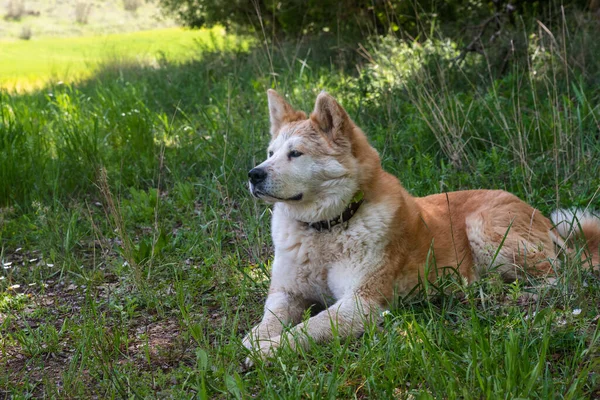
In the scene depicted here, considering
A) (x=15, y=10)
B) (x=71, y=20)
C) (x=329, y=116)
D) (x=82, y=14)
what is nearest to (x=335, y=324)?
(x=329, y=116)

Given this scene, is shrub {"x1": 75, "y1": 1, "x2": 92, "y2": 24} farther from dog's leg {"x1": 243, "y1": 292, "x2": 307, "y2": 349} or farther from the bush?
dog's leg {"x1": 243, "y1": 292, "x2": 307, "y2": 349}

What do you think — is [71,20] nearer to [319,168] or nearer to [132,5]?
[132,5]

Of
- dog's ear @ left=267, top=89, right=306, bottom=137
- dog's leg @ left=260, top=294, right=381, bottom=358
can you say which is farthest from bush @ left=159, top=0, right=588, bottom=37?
dog's leg @ left=260, top=294, right=381, bottom=358

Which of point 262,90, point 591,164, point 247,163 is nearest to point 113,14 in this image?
point 262,90

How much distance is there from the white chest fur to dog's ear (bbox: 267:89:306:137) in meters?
0.68

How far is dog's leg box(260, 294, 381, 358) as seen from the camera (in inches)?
126

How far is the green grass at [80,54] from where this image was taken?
12.0 m

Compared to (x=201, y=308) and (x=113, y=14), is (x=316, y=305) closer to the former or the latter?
(x=201, y=308)

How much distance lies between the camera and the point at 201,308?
3998 millimetres

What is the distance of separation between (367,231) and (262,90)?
4.96 metres

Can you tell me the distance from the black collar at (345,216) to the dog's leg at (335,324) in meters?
0.46

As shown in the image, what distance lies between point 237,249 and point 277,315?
107 cm

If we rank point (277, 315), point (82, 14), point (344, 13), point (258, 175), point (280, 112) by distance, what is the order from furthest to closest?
1. point (82, 14)
2. point (344, 13)
3. point (280, 112)
4. point (258, 175)
5. point (277, 315)

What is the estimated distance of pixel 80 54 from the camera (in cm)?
1363
